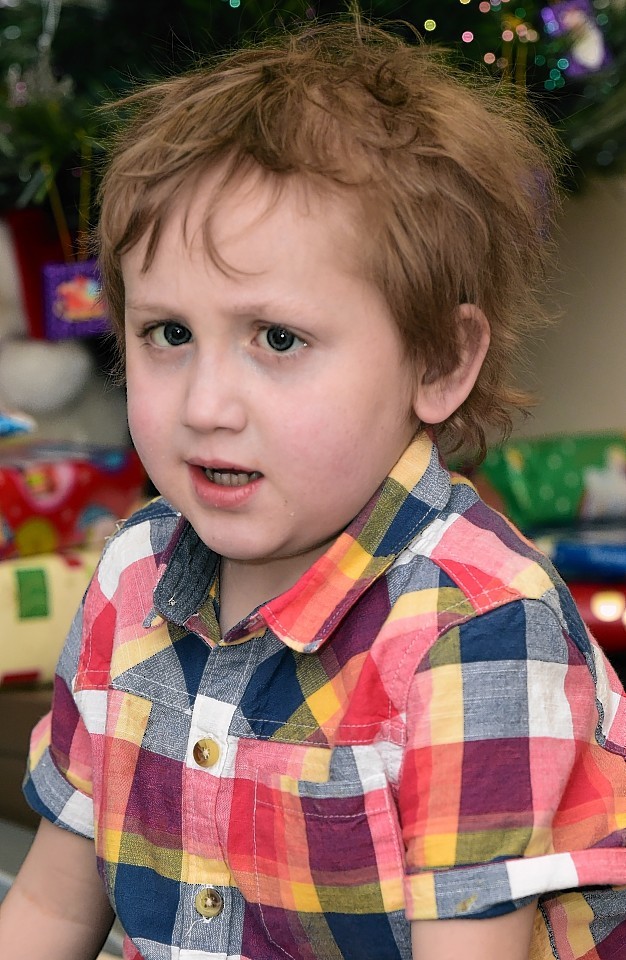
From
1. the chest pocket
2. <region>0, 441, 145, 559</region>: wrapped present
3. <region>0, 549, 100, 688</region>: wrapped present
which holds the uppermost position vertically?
the chest pocket

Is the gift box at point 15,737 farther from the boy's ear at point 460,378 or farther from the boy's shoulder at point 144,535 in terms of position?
the boy's ear at point 460,378

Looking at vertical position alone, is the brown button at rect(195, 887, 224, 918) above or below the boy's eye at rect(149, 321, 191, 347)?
below

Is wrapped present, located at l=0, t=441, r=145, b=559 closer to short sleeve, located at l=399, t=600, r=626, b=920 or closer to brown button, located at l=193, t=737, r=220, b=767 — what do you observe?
brown button, located at l=193, t=737, r=220, b=767

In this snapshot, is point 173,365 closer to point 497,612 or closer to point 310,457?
point 310,457

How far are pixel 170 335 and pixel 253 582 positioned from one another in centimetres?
15

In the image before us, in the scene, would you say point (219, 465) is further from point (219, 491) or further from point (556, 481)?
point (556, 481)

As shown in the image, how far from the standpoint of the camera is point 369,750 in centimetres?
56

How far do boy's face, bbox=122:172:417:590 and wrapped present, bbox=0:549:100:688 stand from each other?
0.57 metres

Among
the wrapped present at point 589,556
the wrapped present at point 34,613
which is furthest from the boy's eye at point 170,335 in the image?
the wrapped present at point 589,556

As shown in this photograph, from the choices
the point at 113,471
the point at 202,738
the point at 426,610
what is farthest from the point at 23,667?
the point at 426,610

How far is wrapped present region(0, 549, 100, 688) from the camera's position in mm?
1120

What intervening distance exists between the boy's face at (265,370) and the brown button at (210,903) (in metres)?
0.18

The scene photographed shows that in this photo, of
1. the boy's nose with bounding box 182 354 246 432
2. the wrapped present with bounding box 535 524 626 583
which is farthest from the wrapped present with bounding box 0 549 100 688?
the boy's nose with bounding box 182 354 246 432

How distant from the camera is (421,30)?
3.86ft
